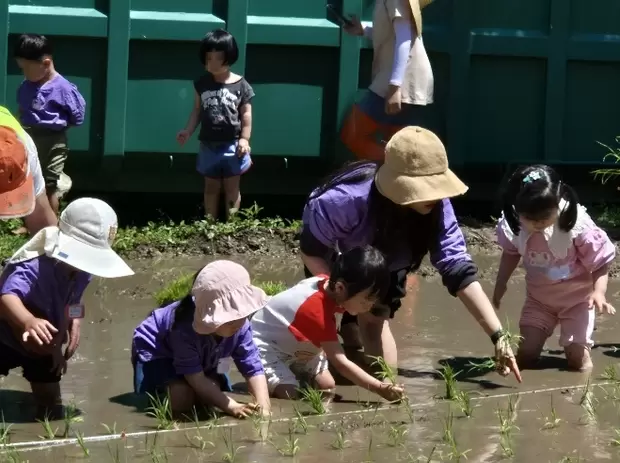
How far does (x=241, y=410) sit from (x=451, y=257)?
4.37ft


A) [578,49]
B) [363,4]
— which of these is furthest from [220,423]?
[578,49]

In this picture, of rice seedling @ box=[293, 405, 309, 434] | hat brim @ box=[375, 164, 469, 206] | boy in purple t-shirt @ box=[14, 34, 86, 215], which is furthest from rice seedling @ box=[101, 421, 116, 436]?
boy in purple t-shirt @ box=[14, 34, 86, 215]

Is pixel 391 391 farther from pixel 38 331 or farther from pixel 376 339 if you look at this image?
pixel 38 331

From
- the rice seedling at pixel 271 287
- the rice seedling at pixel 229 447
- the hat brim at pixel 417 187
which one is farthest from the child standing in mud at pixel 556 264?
the rice seedling at pixel 229 447

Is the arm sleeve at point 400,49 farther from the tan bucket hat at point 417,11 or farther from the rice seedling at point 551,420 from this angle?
the rice seedling at point 551,420

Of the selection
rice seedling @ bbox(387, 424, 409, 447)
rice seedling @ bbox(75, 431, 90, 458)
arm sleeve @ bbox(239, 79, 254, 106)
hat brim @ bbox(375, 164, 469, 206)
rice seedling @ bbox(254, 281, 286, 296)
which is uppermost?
arm sleeve @ bbox(239, 79, 254, 106)

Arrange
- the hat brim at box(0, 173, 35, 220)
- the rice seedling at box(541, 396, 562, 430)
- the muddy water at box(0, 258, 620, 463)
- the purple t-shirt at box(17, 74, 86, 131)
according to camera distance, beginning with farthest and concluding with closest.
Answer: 1. the purple t-shirt at box(17, 74, 86, 131)
2. the rice seedling at box(541, 396, 562, 430)
3. the hat brim at box(0, 173, 35, 220)
4. the muddy water at box(0, 258, 620, 463)

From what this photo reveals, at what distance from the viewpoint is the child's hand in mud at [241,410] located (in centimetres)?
499

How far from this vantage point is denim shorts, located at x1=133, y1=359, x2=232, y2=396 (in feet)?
17.2

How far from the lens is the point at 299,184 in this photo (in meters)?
9.32

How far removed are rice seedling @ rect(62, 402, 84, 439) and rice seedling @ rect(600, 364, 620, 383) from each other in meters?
2.35

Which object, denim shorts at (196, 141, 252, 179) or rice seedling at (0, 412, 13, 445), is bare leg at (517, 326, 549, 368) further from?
denim shorts at (196, 141, 252, 179)

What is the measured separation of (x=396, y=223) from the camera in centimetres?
578

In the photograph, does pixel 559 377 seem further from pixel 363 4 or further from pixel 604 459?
pixel 363 4
